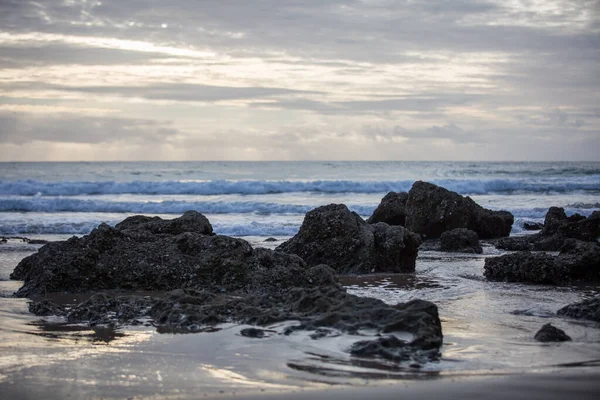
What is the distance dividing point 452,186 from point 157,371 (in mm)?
33370

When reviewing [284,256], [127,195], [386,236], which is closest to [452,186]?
[127,195]

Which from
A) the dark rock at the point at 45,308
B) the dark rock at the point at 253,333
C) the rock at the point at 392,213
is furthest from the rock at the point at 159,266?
the rock at the point at 392,213

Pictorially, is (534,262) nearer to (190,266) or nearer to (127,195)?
(190,266)

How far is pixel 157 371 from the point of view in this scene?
4.43 m

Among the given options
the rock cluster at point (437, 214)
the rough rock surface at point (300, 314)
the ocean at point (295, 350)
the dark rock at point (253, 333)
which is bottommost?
the ocean at point (295, 350)

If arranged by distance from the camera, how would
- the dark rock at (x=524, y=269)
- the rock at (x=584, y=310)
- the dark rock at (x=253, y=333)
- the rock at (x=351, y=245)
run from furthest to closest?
the rock at (x=351, y=245) < the dark rock at (x=524, y=269) < the rock at (x=584, y=310) < the dark rock at (x=253, y=333)

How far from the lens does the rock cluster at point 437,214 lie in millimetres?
14242

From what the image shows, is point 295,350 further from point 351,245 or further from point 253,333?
point 351,245

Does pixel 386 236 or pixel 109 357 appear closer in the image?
pixel 109 357

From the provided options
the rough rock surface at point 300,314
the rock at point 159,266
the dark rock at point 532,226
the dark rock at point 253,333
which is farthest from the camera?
the dark rock at point 532,226

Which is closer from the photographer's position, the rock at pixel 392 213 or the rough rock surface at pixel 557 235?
the rough rock surface at pixel 557 235

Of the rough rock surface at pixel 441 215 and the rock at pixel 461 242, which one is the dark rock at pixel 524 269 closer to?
the rock at pixel 461 242

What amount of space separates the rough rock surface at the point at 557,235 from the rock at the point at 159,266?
6213 millimetres

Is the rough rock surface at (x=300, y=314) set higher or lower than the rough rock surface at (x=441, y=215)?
lower
